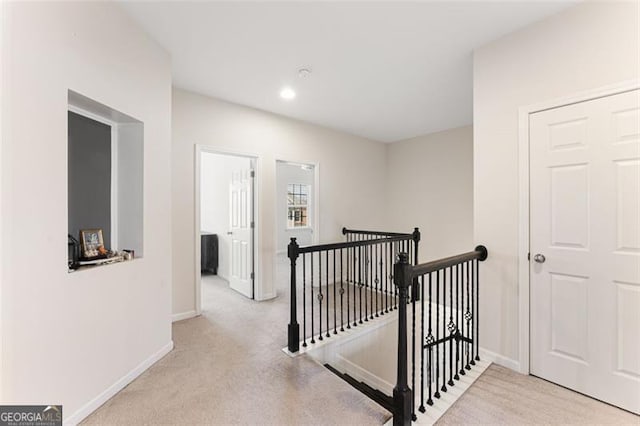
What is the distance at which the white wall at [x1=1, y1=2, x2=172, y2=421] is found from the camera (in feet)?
4.25

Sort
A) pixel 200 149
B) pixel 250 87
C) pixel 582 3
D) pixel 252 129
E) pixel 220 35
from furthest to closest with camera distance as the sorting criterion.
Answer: pixel 252 129 < pixel 200 149 < pixel 250 87 < pixel 220 35 < pixel 582 3

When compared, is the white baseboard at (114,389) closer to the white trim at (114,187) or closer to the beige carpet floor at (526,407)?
the white trim at (114,187)

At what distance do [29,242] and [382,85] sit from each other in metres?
3.23

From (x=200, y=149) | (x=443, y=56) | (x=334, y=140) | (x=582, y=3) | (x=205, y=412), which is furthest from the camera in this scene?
(x=334, y=140)

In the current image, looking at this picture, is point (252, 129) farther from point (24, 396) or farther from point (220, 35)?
point (24, 396)

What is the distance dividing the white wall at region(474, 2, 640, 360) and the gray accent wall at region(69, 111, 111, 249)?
10.1ft

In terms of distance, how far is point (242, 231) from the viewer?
13.8ft

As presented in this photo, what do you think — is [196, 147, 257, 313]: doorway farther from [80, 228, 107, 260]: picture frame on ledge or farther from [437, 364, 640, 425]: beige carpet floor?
[437, 364, 640, 425]: beige carpet floor

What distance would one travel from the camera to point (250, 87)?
3.14m

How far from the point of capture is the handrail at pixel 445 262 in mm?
1666

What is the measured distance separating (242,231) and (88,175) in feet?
7.53

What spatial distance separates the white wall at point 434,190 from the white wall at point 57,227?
436cm

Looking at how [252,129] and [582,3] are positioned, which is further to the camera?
[252,129]

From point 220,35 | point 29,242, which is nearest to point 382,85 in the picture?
point 220,35
